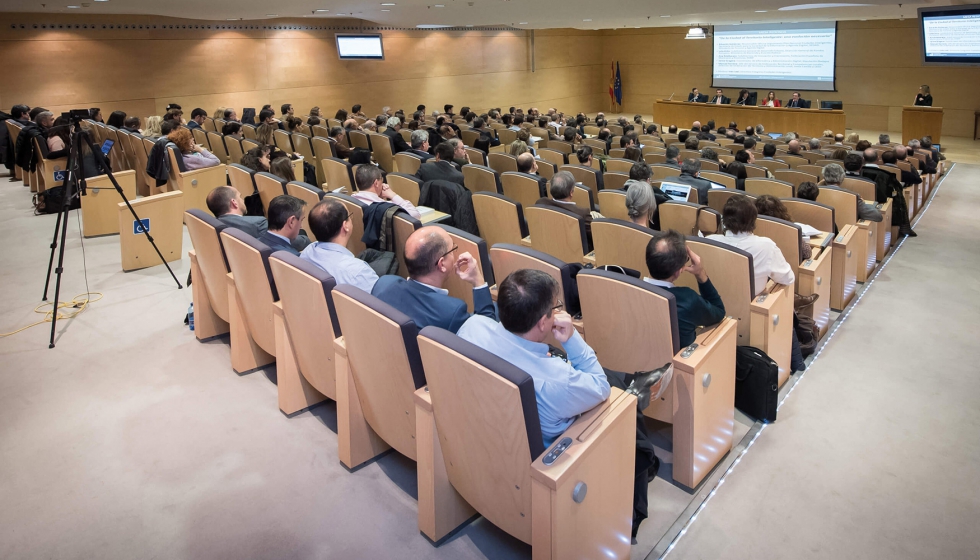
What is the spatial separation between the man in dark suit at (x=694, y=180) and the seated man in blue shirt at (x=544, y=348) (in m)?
3.78

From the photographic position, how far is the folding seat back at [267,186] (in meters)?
5.04

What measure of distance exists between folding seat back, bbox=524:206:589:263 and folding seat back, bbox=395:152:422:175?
9.70 ft

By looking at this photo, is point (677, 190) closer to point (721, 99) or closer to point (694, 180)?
point (694, 180)

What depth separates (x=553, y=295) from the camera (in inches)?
85.7

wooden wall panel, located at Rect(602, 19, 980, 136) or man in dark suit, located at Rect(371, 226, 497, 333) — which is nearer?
man in dark suit, located at Rect(371, 226, 497, 333)

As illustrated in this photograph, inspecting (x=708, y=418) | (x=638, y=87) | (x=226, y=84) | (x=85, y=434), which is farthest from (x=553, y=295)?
(x=638, y=87)

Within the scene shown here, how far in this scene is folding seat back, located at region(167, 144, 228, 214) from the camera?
6.91 meters

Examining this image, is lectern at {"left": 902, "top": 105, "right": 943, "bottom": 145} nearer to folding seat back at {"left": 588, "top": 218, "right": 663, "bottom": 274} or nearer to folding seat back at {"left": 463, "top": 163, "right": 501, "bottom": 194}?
folding seat back at {"left": 463, "top": 163, "right": 501, "bottom": 194}

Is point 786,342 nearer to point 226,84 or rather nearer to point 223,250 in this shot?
point 223,250

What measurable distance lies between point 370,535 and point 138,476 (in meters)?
1.20

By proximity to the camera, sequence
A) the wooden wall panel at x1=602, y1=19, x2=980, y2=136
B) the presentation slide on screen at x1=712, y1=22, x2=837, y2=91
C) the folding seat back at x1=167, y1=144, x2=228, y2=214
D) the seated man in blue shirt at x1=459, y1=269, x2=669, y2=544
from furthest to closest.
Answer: the presentation slide on screen at x1=712, y1=22, x2=837, y2=91 → the wooden wall panel at x1=602, y1=19, x2=980, y2=136 → the folding seat back at x1=167, y1=144, x2=228, y2=214 → the seated man in blue shirt at x1=459, y1=269, x2=669, y2=544

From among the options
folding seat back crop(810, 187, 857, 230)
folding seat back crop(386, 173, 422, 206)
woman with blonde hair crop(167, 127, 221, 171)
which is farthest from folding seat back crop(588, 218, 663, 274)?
woman with blonde hair crop(167, 127, 221, 171)

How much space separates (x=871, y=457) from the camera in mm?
3166

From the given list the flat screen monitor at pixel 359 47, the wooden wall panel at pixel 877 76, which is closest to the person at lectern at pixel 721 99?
the wooden wall panel at pixel 877 76
